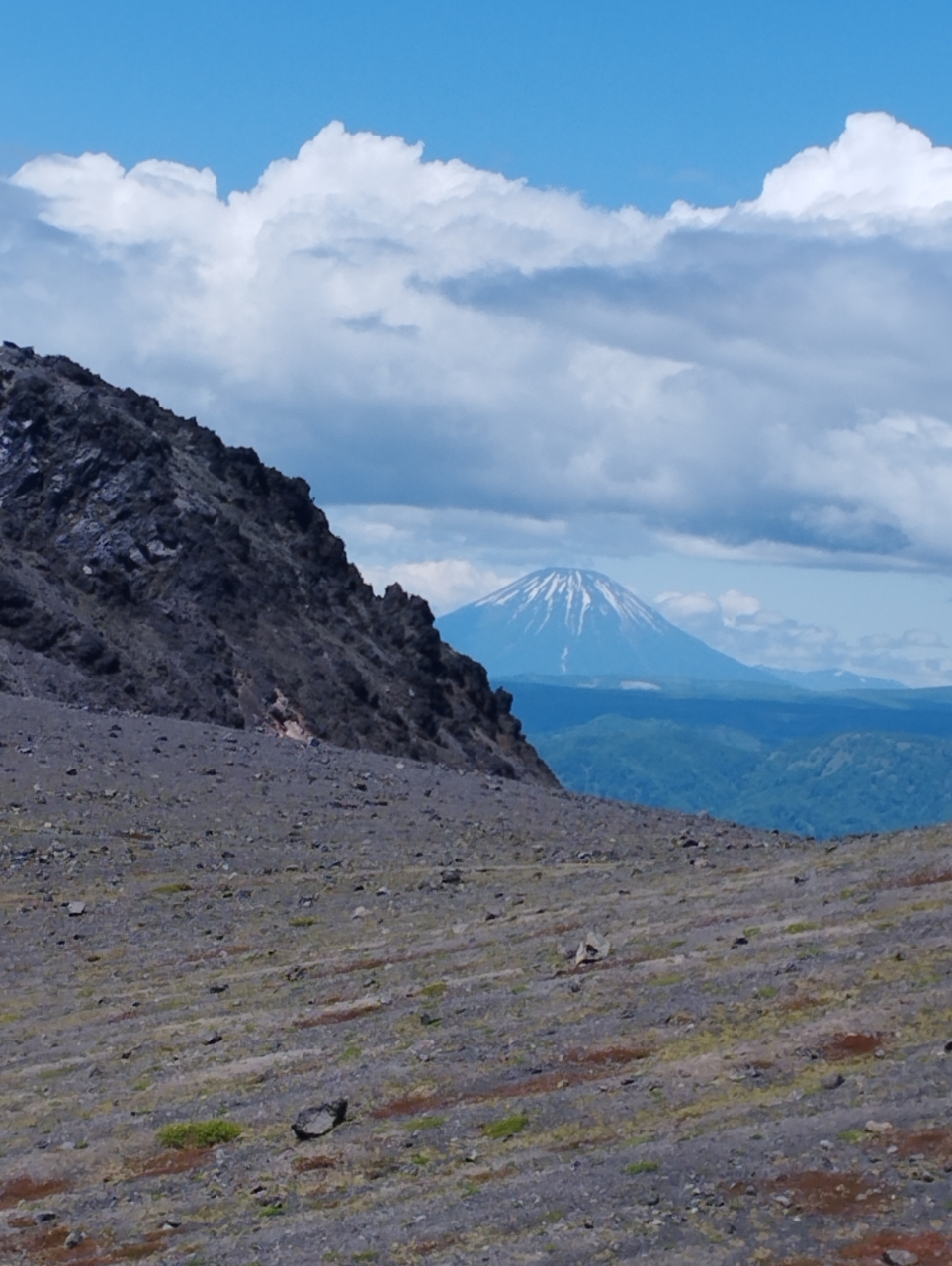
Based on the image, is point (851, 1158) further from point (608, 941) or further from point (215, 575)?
point (215, 575)

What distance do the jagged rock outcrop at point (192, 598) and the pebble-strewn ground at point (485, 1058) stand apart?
35.8 metres

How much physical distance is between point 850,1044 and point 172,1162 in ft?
31.3

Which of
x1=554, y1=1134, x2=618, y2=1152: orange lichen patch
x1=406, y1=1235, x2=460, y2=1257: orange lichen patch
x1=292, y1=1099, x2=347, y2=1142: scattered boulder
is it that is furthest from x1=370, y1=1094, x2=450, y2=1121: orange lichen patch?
x1=406, y1=1235, x2=460, y2=1257: orange lichen patch

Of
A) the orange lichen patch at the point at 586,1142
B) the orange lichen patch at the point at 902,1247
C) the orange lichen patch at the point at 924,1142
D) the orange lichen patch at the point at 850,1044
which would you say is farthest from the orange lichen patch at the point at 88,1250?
the orange lichen patch at the point at 850,1044

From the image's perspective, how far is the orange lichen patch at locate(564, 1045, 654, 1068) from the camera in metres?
22.8

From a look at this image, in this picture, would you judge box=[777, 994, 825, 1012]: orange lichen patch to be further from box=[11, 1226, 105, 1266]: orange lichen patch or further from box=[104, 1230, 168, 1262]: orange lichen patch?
box=[11, 1226, 105, 1266]: orange lichen patch

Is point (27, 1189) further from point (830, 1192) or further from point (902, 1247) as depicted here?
point (902, 1247)

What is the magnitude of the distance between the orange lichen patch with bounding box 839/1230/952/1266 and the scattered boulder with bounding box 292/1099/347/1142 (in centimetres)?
844

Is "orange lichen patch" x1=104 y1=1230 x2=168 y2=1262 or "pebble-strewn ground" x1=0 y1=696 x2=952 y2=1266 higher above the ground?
"pebble-strewn ground" x1=0 y1=696 x2=952 y2=1266

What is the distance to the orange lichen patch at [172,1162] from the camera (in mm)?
21327

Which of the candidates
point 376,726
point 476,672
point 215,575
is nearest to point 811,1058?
point 376,726

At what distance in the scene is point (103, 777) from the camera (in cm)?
5778

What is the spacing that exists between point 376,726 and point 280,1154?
2718 inches

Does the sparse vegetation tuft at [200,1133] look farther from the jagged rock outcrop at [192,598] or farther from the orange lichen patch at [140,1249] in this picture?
the jagged rock outcrop at [192,598]
